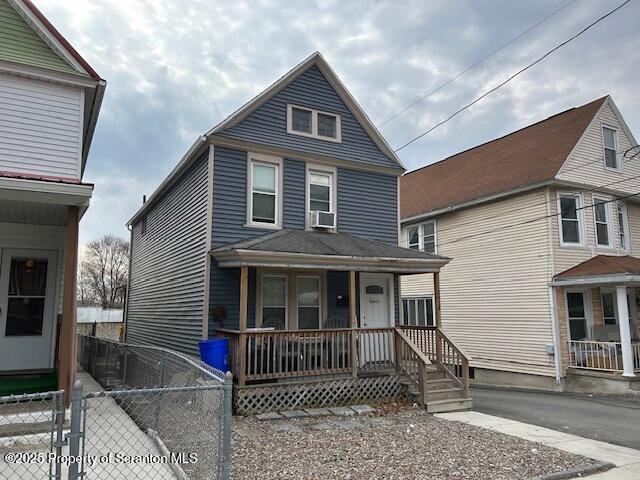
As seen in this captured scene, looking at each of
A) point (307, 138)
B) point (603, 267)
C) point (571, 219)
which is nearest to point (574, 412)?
point (603, 267)

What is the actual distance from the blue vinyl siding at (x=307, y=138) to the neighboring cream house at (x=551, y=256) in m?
5.29

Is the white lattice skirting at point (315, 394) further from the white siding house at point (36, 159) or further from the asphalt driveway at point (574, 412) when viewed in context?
the white siding house at point (36, 159)

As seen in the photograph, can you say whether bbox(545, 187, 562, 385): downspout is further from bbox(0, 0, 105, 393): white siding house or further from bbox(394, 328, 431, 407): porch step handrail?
bbox(0, 0, 105, 393): white siding house

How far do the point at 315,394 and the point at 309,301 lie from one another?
2655mm

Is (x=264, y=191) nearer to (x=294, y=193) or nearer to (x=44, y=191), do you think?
(x=294, y=193)

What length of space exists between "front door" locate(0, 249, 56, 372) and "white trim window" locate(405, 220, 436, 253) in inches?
555

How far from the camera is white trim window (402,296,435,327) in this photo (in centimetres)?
1872

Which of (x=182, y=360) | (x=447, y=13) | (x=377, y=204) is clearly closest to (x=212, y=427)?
(x=182, y=360)

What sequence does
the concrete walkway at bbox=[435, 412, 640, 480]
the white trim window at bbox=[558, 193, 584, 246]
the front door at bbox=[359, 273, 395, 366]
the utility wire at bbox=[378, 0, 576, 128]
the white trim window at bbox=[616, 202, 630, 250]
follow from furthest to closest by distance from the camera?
the white trim window at bbox=[616, 202, 630, 250] → the white trim window at bbox=[558, 193, 584, 246] → the front door at bbox=[359, 273, 395, 366] → the utility wire at bbox=[378, 0, 576, 128] → the concrete walkway at bbox=[435, 412, 640, 480]

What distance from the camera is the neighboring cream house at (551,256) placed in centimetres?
1373

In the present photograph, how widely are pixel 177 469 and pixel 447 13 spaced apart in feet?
38.4

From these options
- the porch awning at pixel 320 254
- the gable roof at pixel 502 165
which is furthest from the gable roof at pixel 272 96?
the gable roof at pixel 502 165

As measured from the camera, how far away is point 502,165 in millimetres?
17328

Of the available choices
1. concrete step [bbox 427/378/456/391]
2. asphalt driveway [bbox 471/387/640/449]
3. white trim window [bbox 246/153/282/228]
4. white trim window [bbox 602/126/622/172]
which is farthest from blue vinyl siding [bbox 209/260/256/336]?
white trim window [bbox 602/126/622/172]
